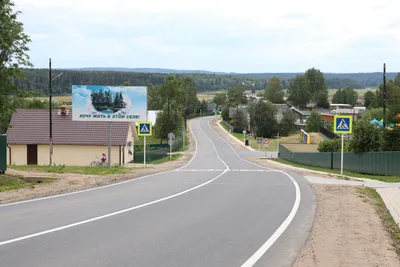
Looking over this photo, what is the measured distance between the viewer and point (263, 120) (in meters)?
105

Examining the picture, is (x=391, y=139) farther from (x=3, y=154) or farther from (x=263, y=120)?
(x=263, y=120)

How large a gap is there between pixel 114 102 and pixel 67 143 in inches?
719

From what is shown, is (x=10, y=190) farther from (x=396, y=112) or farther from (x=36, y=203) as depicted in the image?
(x=396, y=112)

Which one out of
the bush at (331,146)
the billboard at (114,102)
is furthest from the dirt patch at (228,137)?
the billboard at (114,102)

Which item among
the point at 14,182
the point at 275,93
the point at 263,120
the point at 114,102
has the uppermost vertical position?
the point at 275,93

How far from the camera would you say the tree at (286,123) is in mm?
108750

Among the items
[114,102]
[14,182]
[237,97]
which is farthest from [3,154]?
[237,97]

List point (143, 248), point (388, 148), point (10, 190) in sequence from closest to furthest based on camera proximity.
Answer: point (143, 248)
point (10, 190)
point (388, 148)

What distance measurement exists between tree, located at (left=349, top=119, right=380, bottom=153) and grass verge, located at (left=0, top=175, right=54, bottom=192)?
70.8 feet

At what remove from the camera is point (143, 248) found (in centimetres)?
845

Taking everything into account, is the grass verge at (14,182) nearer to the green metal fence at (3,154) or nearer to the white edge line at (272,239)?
the green metal fence at (3,154)

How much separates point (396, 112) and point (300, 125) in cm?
8269

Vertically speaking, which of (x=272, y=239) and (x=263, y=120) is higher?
(x=272, y=239)

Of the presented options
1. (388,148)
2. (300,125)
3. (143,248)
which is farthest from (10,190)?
(300,125)
